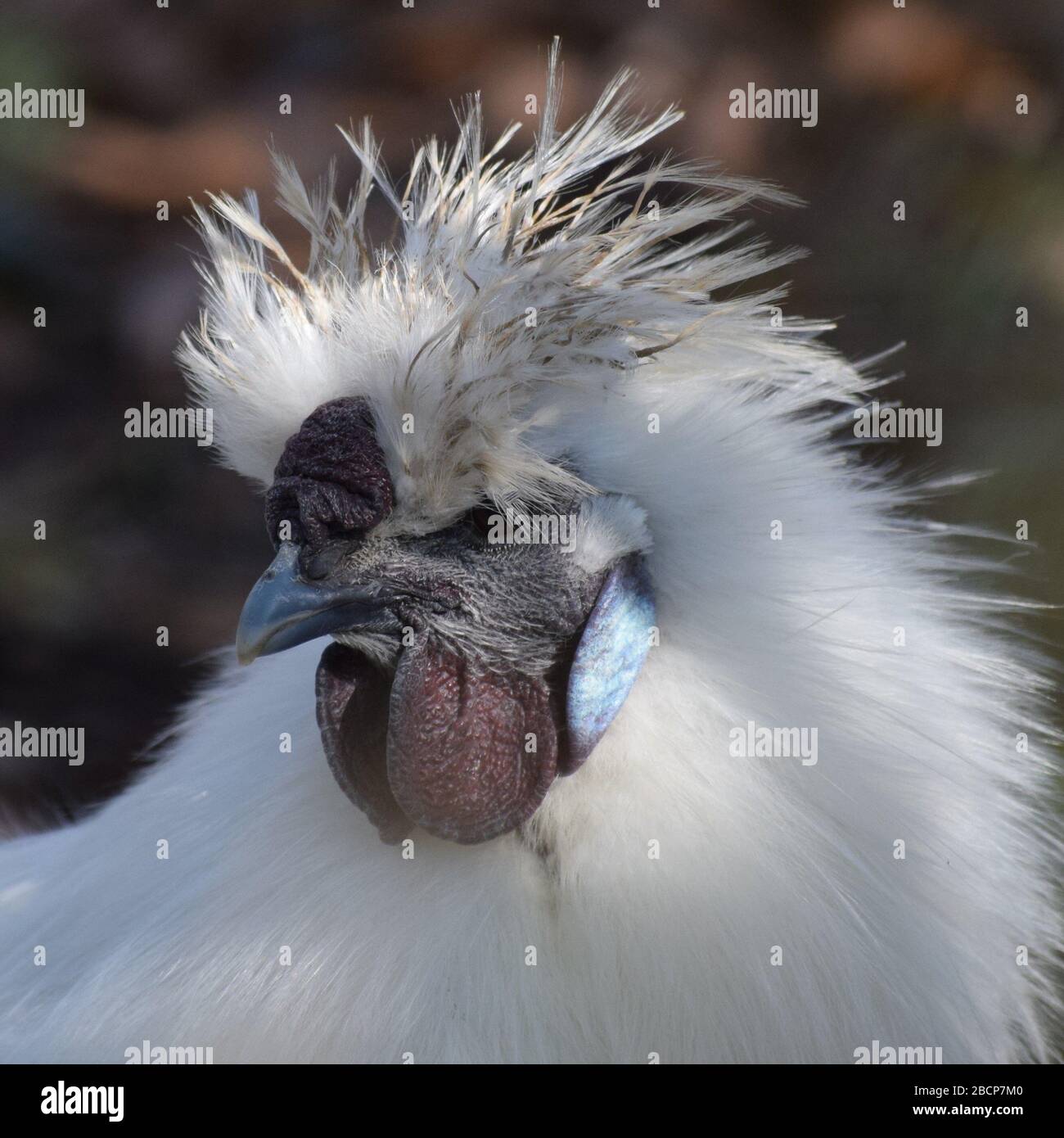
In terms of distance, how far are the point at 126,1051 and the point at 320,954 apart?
0.78 ft

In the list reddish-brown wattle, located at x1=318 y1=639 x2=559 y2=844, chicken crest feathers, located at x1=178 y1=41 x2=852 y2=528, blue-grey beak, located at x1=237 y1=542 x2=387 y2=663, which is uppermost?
chicken crest feathers, located at x1=178 y1=41 x2=852 y2=528

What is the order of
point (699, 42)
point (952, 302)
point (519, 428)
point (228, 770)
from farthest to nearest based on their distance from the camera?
point (699, 42) < point (952, 302) < point (228, 770) < point (519, 428)

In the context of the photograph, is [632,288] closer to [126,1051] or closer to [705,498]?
[705,498]

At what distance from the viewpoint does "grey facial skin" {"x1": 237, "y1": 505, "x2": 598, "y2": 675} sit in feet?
4.53

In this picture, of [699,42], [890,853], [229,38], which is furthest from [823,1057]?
[229,38]

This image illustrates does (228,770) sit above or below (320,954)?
above

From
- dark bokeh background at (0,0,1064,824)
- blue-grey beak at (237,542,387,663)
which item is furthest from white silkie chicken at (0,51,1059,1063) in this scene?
dark bokeh background at (0,0,1064,824)

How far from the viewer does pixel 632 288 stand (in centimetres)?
138

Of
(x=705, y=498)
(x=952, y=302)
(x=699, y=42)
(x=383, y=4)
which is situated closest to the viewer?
(x=705, y=498)

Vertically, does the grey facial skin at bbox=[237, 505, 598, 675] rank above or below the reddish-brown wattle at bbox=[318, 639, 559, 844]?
above

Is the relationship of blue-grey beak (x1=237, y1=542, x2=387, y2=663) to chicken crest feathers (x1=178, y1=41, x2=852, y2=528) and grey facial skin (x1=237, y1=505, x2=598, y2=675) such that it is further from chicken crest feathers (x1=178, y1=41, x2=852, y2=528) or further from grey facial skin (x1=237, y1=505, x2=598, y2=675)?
chicken crest feathers (x1=178, y1=41, x2=852, y2=528)

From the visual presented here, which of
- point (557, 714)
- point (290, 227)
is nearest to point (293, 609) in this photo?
point (557, 714)

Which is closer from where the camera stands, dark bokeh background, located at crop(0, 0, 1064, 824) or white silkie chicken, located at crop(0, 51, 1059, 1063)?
white silkie chicken, located at crop(0, 51, 1059, 1063)

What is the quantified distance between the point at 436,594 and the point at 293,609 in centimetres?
15
